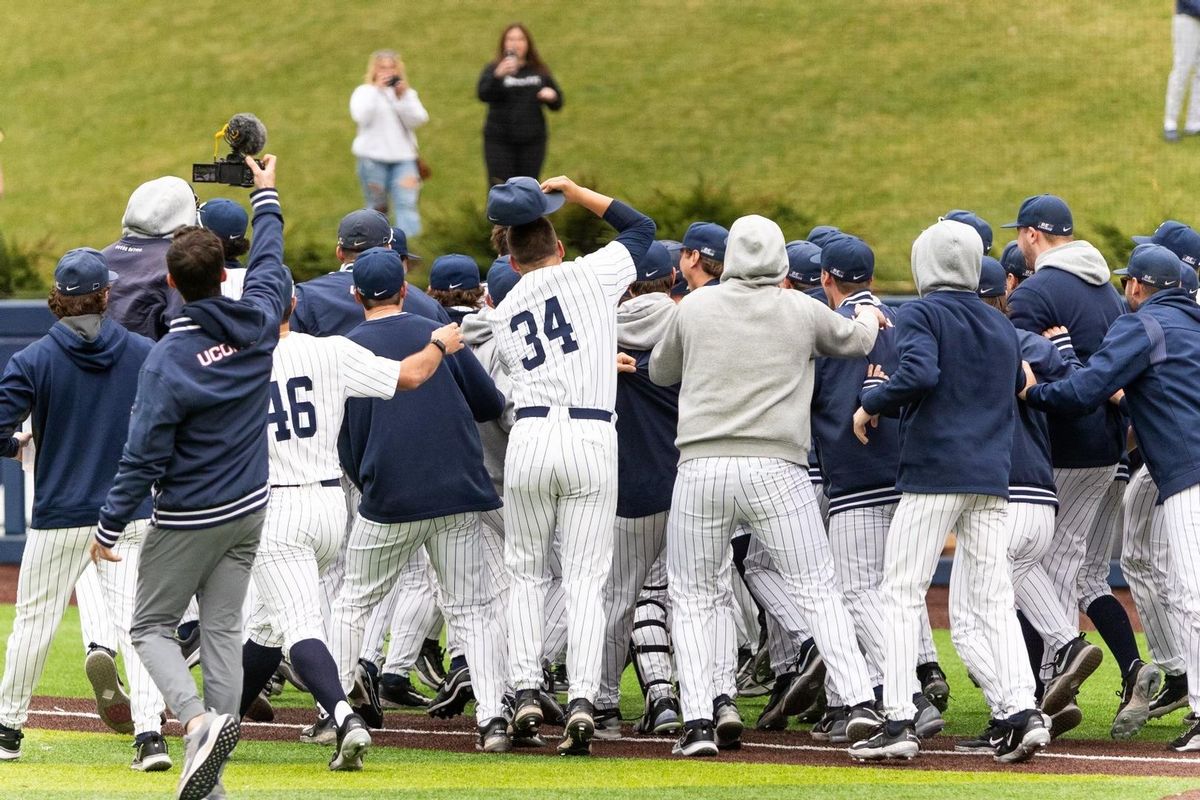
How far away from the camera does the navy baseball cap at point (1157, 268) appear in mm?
6957

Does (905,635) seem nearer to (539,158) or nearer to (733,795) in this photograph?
(733,795)

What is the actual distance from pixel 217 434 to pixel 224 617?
59 centimetres

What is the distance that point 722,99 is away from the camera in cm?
2072

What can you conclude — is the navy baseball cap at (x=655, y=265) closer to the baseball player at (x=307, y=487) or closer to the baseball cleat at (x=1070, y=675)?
the baseball player at (x=307, y=487)

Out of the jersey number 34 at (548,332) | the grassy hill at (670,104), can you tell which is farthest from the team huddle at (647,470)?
the grassy hill at (670,104)

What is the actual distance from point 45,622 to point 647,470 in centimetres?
240

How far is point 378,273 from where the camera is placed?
665cm

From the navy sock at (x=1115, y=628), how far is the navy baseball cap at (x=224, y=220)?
13.2 ft

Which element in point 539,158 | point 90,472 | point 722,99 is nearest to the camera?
point 90,472

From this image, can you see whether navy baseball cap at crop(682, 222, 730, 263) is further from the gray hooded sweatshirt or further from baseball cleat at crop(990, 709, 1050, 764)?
baseball cleat at crop(990, 709, 1050, 764)

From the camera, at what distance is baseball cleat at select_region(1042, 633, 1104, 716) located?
681cm

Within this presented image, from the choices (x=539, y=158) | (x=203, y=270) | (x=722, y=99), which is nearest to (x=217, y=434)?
(x=203, y=270)

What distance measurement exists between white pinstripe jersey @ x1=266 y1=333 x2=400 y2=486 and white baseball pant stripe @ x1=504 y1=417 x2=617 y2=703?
63 centimetres

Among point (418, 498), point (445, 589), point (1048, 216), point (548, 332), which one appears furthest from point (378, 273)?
point (1048, 216)
